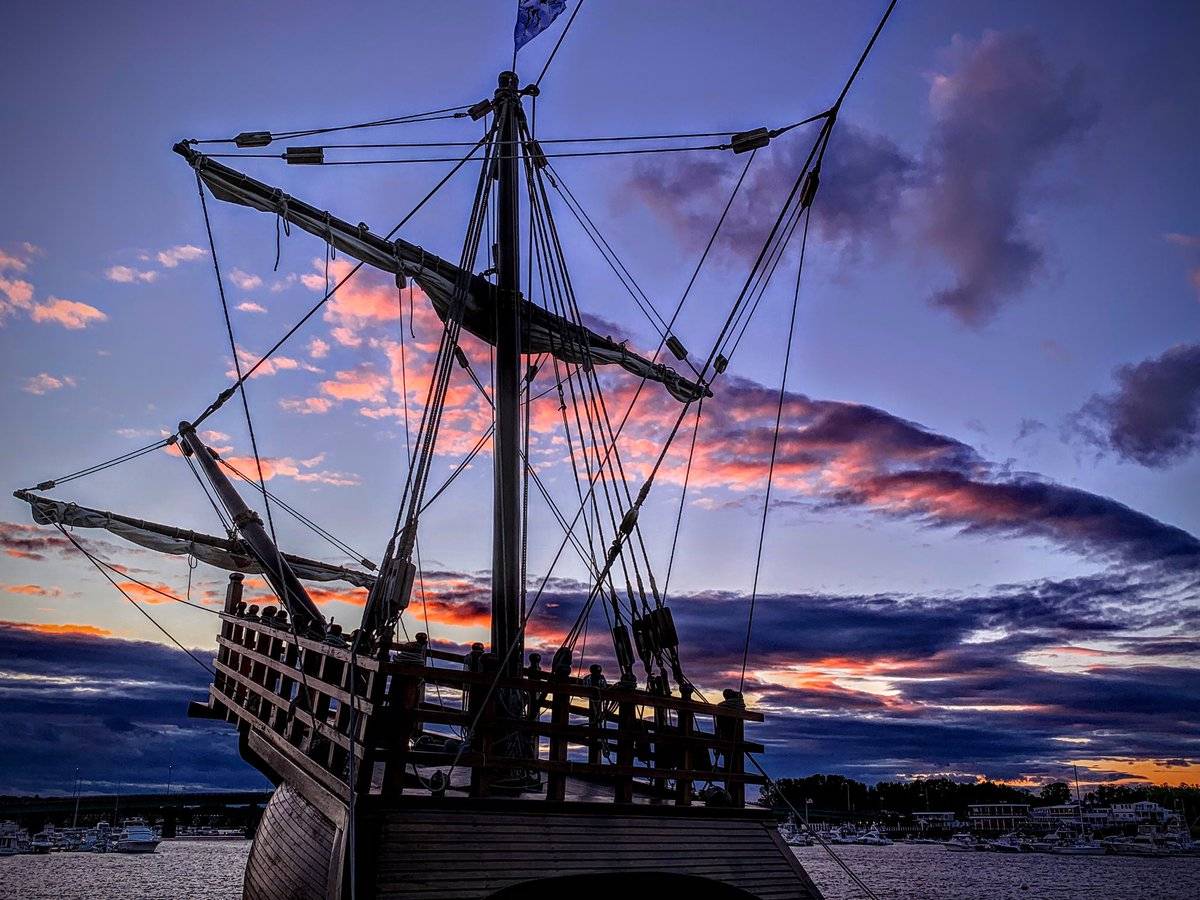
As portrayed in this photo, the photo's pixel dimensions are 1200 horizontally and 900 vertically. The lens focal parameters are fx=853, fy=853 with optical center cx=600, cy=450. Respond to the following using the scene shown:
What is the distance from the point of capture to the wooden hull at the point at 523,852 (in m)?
7.77

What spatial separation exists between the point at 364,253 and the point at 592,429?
5859 mm

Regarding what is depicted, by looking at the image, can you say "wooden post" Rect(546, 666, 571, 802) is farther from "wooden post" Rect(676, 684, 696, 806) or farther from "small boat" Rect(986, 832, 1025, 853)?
"small boat" Rect(986, 832, 1025, 853)

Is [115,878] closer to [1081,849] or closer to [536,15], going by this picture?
[536,15]

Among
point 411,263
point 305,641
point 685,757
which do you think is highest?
point 411,263

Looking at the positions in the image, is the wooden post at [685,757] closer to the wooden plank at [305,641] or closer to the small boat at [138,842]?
the wooden plank at [305,641]

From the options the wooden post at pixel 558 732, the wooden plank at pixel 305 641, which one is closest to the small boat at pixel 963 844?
the wooden plank at pixel 305 641

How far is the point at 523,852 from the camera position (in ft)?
27.6

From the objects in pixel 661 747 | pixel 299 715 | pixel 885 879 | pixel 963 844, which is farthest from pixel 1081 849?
pixel 299 715

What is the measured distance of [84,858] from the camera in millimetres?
129750

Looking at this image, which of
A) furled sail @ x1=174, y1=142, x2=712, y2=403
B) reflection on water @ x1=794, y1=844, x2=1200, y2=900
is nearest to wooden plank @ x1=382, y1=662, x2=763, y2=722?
furled sail @ x1=174, y1=142, x2=712, y2=403

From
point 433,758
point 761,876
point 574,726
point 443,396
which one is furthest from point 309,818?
point 443,396

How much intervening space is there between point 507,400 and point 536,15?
726 cm

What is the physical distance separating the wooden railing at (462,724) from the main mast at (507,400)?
176cm

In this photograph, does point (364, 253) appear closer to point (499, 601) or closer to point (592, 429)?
point (592, 429)
